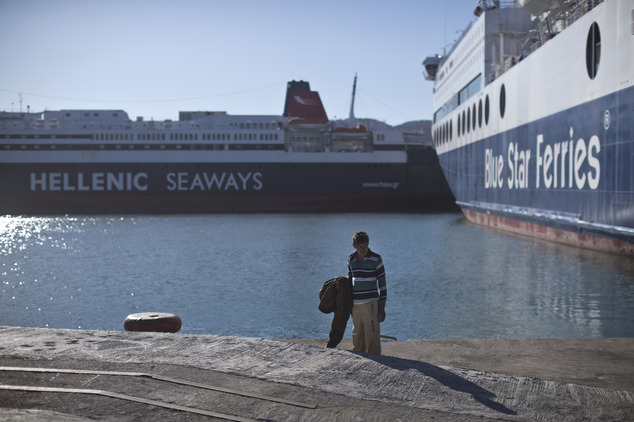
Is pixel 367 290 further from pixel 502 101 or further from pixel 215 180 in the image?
pixel 215 180

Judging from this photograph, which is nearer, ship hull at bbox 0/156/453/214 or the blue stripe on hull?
the blue stripe on hull

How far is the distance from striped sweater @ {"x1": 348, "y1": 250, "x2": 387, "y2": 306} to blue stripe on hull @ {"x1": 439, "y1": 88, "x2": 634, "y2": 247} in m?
10.6

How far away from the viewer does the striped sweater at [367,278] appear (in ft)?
15.9

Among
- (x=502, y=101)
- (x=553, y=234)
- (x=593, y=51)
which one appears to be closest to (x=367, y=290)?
(x=593, y=51)

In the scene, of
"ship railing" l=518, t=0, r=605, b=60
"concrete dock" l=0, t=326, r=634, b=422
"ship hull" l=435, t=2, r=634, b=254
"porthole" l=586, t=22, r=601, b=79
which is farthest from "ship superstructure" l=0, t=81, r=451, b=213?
"concrete dock" l=0, t=326, r=634, b=422

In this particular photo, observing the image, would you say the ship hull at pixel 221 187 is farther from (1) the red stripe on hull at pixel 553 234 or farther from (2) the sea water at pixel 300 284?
(2) the sea water at pixel 300 284

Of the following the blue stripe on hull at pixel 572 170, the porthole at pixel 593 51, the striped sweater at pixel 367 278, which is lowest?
the striped sweater at pixel 367 278

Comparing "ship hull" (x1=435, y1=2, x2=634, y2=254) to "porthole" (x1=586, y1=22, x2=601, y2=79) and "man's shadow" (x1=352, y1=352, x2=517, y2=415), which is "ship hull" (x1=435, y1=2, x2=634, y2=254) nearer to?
"porthole" (x1=586, y1=22, x2=601, y2=79)

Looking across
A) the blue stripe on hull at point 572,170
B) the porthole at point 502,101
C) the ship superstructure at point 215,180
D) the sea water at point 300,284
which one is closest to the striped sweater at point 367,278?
the sea water at point 300,284

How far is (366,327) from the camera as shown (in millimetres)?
4957

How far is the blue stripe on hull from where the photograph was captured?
14.0 m

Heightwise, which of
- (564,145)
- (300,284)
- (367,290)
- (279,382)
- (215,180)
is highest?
(564,145)

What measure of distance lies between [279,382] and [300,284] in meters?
8.60

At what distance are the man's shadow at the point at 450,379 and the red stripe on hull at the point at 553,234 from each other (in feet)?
36.6
